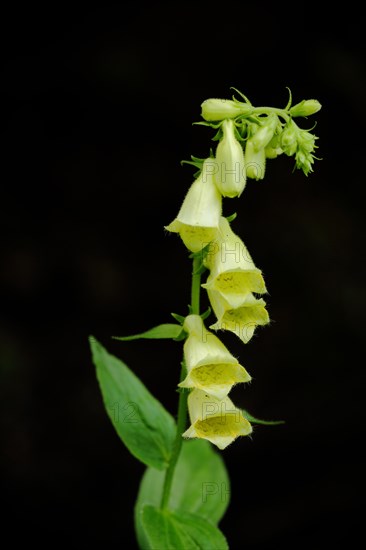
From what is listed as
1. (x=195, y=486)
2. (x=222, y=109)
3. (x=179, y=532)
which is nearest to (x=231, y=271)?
(x=222, y=109)

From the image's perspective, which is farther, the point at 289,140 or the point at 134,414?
the point at 134,414

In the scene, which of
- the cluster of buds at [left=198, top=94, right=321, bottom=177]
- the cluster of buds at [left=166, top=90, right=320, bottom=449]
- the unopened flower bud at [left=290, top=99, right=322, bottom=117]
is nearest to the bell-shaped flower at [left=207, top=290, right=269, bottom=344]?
the cluster of buds at [left=166, top=90, right=320, bottom=449]

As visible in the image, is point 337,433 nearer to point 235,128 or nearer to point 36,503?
point 36,503

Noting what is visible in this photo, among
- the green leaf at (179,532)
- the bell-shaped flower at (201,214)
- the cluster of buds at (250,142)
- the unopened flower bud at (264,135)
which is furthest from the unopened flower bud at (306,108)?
the green leaf at (179,532)

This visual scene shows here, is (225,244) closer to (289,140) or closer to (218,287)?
(218,287)

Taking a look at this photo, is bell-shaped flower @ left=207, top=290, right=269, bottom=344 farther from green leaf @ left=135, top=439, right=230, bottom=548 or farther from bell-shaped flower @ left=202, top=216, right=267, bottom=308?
green leaf @ left=135, top=439, right=230, bottom=548

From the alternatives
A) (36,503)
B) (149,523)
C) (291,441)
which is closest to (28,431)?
(36,503)
